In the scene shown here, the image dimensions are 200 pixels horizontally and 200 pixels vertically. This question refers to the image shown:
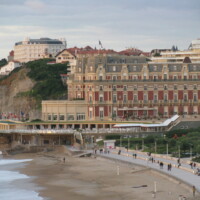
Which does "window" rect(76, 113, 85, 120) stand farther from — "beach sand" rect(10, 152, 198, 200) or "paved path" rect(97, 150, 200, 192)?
"beach sand" rect(10, 152, 198, 200)

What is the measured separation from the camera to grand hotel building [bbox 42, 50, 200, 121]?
134250 mm

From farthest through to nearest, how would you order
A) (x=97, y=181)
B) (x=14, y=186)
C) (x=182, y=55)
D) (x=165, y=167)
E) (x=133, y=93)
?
(x=182, y=55)
(x=133, y=93)
(x=165, y=167)
(x=97, y=181)
(x=14, y=186)

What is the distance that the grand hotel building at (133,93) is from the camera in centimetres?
13425

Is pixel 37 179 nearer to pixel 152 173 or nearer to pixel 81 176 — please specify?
pixel 81 176

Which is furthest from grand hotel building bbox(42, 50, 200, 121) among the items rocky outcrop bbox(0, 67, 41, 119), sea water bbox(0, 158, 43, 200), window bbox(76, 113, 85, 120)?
sea water bbox(0, 158, 43, 200)

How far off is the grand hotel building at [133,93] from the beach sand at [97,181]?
3170cm

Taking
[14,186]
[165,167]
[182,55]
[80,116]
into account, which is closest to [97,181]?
[165,167]

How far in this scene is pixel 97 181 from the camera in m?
80.7

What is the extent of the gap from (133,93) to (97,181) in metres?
55.7

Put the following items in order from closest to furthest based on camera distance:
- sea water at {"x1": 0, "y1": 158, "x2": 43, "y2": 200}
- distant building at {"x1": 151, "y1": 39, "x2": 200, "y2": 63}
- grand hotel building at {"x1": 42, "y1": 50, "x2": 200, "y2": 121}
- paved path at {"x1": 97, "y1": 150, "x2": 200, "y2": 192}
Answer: sea water at {"x1": 0, "y1": 158, "x2": 43, "y2": 200} → paved path at {"x1": 97, "y1": 150, "x2": 200, "y2": 192} → grand hotel building at {"x1": 42, "y1": 50, "x2": 200, "y2": 121} → distant building at {"x1": 151, "y1": 39, "x2": 200, "y2": 63}

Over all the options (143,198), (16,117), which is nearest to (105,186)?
(143,198)

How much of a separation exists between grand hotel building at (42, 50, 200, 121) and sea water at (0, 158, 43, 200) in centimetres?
3776

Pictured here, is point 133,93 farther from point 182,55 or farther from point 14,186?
point 14,186

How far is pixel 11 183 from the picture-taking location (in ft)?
267
